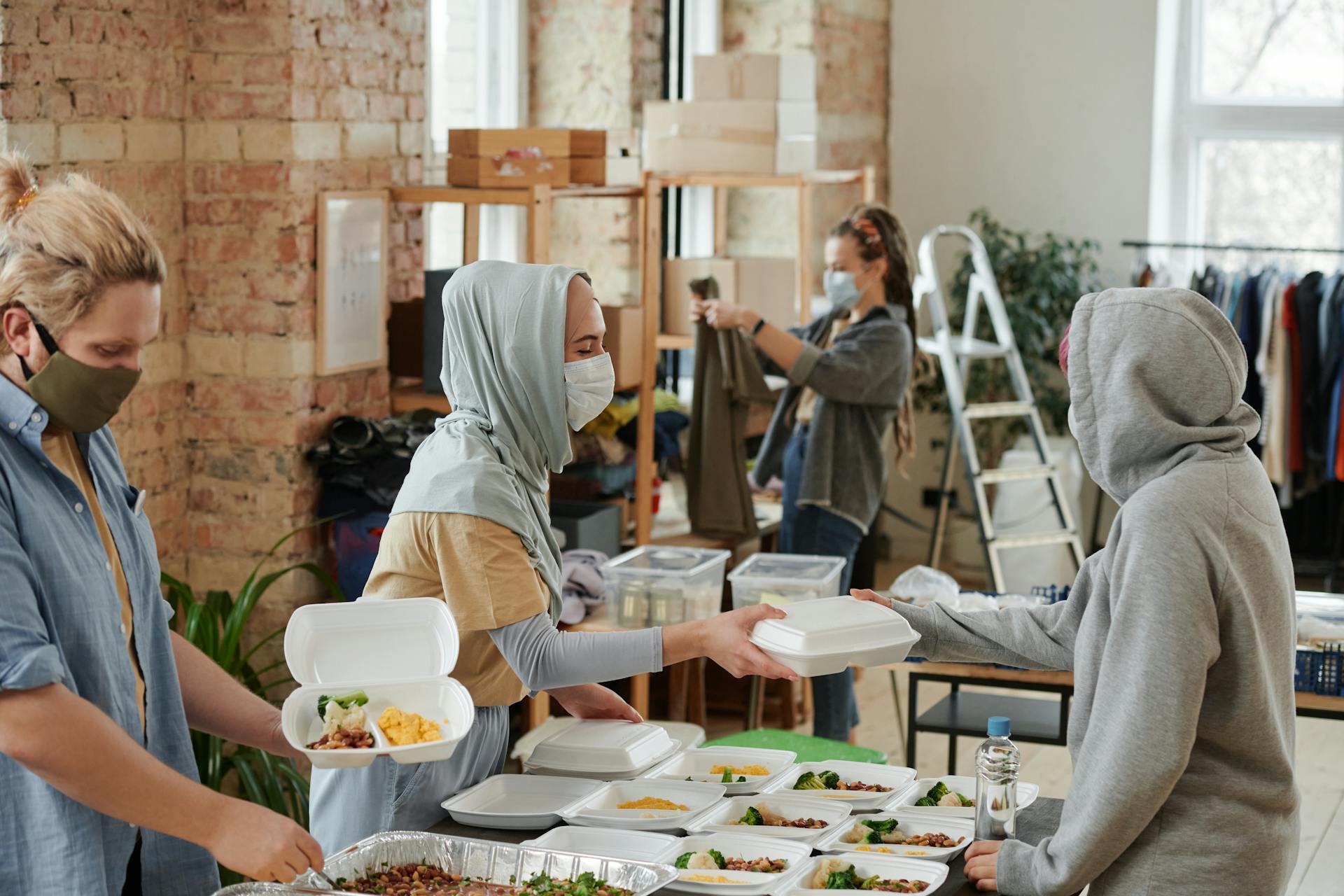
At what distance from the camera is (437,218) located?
5.02 metres

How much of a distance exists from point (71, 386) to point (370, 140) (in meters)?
2.65

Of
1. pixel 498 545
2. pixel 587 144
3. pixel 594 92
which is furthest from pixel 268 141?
pixel 498 545

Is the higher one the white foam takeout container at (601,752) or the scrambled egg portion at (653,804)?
the white foam takeout container at (601,752)

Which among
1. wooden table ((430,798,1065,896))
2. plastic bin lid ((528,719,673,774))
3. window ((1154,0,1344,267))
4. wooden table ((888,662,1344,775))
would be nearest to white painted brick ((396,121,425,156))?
wooden table ((888,662,1344,775))

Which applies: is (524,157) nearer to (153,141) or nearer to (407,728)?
(153,141)

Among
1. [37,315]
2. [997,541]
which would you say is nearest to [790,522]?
[997,541]

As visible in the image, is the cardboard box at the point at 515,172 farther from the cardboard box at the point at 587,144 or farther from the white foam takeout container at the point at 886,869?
the white foam takeout container at the point at 886,869

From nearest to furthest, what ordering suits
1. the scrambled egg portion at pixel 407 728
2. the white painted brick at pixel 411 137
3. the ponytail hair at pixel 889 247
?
the scrambled egg portion at pixel 407 728 < the white painted brick at pixel 411 137 < the ponytail hair at pixel 889 247

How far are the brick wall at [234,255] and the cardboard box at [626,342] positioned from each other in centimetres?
84

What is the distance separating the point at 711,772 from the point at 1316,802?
2.93 meters

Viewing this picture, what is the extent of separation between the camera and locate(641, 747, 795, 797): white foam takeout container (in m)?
2.34

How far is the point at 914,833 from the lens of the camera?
2.12 m

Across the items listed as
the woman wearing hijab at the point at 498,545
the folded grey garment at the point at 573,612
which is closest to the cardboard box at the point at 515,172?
the folded grey garment at the point at 573,612

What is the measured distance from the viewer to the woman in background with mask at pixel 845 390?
4.36 m
